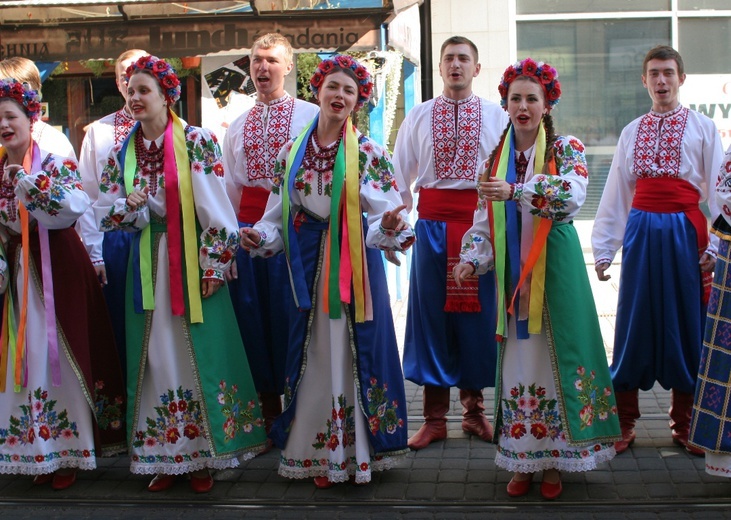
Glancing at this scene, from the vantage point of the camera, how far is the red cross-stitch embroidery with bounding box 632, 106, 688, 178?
552cm

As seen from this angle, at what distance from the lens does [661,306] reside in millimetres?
5566

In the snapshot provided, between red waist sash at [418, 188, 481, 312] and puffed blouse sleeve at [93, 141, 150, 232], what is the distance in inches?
65.8

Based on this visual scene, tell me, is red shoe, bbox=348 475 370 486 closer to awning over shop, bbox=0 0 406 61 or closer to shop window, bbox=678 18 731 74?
awning over shop, bbox=0 0 406 61

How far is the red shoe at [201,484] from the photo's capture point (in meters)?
5.11

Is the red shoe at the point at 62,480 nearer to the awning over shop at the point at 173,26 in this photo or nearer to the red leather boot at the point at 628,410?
the red leather boot at the point at 628,410

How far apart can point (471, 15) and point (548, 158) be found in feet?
25.8

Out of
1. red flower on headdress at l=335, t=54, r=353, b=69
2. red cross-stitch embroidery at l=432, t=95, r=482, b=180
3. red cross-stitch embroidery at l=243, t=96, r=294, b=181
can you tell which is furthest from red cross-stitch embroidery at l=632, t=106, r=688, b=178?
red cross-stitch embroidery at l=243, t=96, r=294, b=181

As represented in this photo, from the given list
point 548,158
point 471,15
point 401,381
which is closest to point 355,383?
Answer: point 401,381

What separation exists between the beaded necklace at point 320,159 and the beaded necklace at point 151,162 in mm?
696

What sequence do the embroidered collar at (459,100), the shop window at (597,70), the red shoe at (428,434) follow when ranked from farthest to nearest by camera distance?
the shop window at (597,70), the embroidered collar at (459,100), the red shoe at (428,434)

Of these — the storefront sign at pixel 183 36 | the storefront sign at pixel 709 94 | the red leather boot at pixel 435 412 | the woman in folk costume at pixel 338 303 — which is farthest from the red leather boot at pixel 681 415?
the storefront sign at pixel 709 94

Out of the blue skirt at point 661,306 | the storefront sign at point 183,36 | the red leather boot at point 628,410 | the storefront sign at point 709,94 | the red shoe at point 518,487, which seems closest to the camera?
the red shoe at point 518,487

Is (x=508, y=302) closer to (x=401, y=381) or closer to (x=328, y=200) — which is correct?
(x=401, y=381)

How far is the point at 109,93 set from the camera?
10977 mm
